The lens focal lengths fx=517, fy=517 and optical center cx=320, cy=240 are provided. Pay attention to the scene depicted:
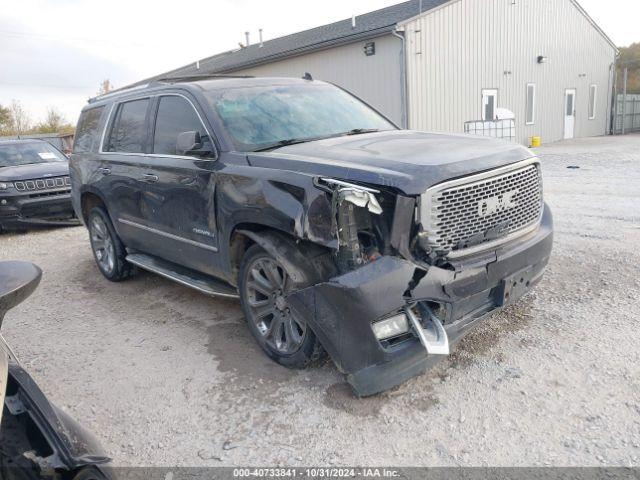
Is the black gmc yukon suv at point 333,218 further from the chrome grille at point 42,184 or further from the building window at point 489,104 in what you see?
the building window at point 489,104

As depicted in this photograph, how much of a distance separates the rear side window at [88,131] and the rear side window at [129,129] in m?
0.43

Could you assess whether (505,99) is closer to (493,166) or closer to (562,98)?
(562,98)

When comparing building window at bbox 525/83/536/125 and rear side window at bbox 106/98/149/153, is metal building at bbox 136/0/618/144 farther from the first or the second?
rear side window at bbox 106/98/149/153

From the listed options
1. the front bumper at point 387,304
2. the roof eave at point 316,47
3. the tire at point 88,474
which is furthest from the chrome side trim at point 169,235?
the roof eave at point 316,47

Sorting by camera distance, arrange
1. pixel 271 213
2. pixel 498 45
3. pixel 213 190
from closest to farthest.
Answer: pixel 271 213
pixel 213 190
pixel 498 45

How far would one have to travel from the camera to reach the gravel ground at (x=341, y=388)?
2.72 metres

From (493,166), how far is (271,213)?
55.7 inches

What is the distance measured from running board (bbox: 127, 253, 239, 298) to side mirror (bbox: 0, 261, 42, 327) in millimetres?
2207

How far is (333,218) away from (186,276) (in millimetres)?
2127

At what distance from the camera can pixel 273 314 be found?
360 cm

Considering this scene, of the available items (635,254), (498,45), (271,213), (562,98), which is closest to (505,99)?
(498,45)

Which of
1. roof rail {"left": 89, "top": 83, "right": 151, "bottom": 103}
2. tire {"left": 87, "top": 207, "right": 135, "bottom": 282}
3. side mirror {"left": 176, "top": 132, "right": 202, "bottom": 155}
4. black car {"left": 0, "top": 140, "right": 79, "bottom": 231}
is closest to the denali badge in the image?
side mirror {"left": 176, "top": 132, "right": 202, "bottom": 155}

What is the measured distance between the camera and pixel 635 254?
17.5 ft

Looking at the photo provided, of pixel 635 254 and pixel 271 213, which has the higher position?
pixel 271 213
